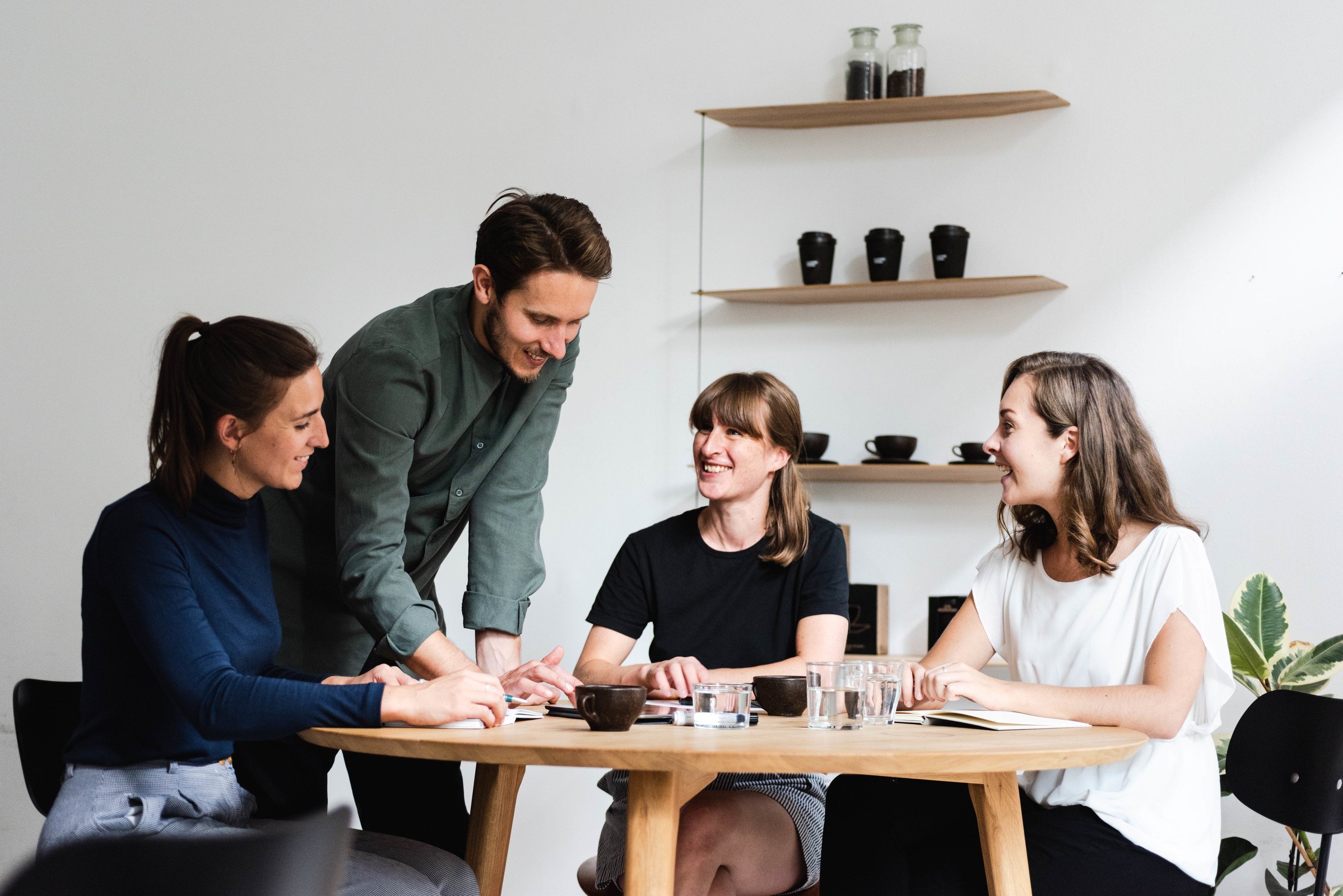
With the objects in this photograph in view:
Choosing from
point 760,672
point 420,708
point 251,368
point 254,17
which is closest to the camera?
point 420,708

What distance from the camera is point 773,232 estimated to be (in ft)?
11.5

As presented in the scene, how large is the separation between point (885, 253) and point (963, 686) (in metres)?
1.76

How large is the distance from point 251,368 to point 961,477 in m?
2.07

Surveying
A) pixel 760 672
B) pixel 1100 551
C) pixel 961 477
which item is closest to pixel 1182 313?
pixel 961 477

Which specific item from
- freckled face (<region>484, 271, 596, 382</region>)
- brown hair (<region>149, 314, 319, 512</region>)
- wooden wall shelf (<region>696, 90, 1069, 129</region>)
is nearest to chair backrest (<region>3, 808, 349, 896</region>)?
brown hair (<region>149, 314, 319, 512</region>)

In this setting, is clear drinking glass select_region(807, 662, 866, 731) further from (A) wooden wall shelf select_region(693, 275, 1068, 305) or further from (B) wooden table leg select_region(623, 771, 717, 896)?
(A) wooden wall shelf select_region(693, 275, 1068, 305)

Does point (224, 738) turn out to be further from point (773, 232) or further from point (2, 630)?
point (2, 630)

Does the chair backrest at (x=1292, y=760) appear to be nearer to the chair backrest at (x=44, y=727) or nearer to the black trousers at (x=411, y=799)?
the black trousers at (x=411, y=799)

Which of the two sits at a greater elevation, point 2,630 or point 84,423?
point 84,423

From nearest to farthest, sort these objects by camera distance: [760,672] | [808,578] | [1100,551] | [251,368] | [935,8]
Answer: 1. [251,368]
2. [1100,551]
3. [760,672]
4. [808,578]
5. [935,8]

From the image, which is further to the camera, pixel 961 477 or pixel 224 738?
pixel 961 477

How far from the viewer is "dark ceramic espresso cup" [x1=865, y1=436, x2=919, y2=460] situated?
321cm

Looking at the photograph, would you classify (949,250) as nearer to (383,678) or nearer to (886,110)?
(886,110)

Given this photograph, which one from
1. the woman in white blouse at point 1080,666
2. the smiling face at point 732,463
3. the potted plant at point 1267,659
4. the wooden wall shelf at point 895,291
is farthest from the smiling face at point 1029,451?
the wooden wall shelf at point 895,291
